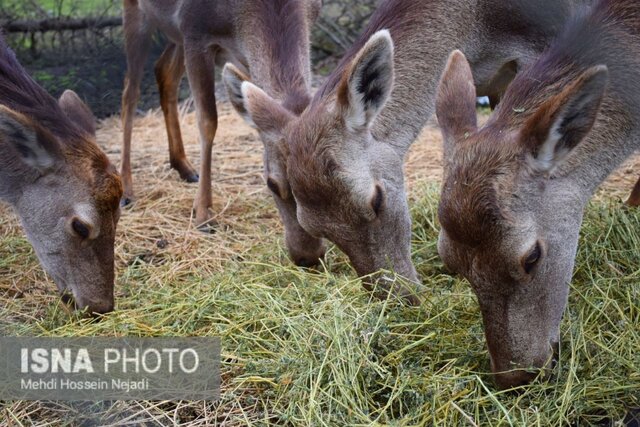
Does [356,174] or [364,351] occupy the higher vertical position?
[356,174]

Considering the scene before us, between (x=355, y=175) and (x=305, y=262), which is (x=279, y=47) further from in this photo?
(x=355, y=175)

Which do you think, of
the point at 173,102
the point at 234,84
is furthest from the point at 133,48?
the point at 234,84

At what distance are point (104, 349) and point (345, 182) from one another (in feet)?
5.28

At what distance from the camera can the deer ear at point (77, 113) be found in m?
5.62

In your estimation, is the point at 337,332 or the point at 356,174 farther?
the point at 356,174

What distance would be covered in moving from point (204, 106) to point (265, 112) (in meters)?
2.15

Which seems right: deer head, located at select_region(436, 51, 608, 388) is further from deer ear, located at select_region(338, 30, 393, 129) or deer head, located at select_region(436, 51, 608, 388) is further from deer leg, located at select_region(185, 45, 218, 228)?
deer leg, located at select_region(185, 45, 218, 228)

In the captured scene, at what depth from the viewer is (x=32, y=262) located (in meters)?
6.25

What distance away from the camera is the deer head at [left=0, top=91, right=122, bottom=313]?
5105mm

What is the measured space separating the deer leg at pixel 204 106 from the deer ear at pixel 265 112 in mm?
1884

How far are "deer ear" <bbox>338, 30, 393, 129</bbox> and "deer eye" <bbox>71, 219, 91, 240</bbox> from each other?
1720 millimetres

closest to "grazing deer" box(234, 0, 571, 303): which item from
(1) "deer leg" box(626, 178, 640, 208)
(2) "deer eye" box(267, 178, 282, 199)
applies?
(2) "deer eye" box(267, 178, 282, 199)

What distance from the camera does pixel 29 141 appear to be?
5016 mm

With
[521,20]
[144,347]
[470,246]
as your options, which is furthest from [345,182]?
[521,20]
